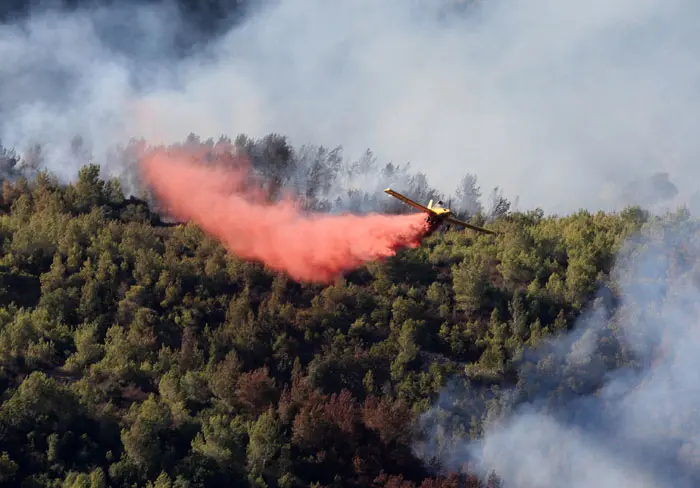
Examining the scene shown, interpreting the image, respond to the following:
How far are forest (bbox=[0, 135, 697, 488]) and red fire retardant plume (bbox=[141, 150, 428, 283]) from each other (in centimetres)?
157

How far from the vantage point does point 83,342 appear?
94875 millimetres

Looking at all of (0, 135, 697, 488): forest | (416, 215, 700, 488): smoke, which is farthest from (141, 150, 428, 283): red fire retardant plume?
(416, 215, 700, 488): smoke

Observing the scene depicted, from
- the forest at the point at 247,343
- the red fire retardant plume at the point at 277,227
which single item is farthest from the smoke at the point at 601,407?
the red fire retardant plume at the point at 277,227

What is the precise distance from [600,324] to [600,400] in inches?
393

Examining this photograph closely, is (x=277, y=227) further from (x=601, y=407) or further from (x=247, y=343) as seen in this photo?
(x=601, y=407)

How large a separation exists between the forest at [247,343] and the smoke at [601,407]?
0.52 meters

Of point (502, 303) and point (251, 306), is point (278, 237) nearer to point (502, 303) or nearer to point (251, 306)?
point (251, 306)

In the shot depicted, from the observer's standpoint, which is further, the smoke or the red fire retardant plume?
the red fire retardant plume

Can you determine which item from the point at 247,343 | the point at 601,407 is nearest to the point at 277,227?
the point at 247,343

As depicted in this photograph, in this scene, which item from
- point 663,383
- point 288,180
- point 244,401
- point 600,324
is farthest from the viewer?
point 288,180

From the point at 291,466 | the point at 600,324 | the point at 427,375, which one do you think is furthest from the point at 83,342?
the point at 600,324

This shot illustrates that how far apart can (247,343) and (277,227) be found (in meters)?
14.0

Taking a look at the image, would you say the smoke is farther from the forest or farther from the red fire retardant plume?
the red fire retardant plume

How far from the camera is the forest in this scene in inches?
3310
